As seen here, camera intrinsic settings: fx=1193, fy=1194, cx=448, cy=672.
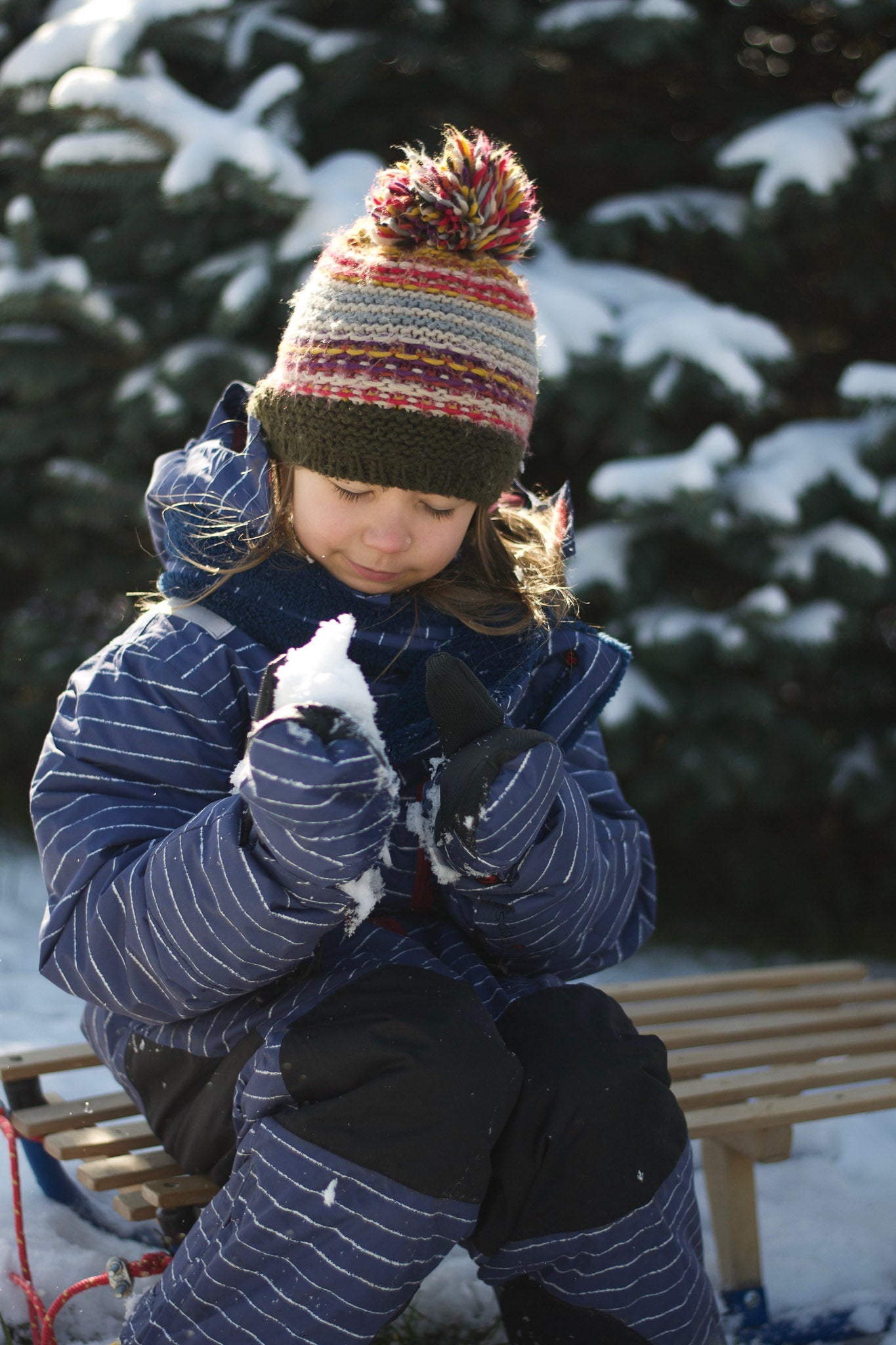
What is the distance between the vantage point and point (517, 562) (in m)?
2.01

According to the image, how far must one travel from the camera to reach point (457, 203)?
1670mm

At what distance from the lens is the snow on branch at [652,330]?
305cm

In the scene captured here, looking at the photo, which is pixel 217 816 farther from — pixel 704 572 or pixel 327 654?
pixel 704 572

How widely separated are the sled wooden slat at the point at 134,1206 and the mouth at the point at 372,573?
0.91 meters

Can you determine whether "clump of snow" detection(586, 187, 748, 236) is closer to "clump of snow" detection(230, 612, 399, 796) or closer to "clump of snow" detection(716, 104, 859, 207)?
"clump of snow" detection(716, 104, 859, 207)

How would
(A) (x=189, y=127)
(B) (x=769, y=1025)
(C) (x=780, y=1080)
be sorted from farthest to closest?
(A) (x=189, y=127) < (B) (x=769, y=1025) < (C) (x=780, y=1080)

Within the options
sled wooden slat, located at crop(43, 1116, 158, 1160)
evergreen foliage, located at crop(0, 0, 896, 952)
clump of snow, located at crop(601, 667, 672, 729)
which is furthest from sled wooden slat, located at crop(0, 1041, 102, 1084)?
clump of snow, located at crop(601, 667, 672, 729)

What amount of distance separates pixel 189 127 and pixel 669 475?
4.81ft

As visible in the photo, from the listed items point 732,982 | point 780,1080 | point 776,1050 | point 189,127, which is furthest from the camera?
point 189,127

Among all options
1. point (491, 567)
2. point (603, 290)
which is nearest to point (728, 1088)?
point (491, 567)

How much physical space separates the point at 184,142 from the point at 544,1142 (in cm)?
254

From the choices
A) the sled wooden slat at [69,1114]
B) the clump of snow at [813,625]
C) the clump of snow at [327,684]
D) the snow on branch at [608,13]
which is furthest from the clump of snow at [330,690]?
the snow on branch at [608,13]

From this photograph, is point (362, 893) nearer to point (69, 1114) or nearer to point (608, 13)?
point (69, 1114)

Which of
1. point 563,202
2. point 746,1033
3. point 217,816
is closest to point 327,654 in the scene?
point 217,816
